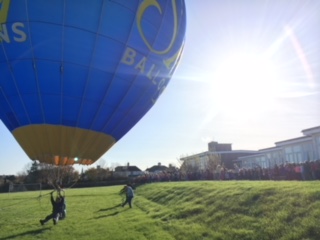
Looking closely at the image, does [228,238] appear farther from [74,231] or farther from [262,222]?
[74,231]

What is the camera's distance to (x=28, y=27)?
1239cm

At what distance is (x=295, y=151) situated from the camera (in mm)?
50156

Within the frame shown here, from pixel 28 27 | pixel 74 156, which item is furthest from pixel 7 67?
pixel 74 156

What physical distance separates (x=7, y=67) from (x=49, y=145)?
2992 millimetres

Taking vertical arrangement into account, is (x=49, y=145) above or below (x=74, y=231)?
above

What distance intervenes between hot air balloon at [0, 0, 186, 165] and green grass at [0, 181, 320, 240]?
4569 millimetres

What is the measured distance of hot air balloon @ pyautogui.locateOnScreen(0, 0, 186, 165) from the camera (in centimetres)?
1244

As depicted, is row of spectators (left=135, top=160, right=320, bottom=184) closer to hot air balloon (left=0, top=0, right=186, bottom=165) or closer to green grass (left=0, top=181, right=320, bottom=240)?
green grass (left=0, top=181, right=320, bottom=240)

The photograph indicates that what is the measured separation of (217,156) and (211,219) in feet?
222

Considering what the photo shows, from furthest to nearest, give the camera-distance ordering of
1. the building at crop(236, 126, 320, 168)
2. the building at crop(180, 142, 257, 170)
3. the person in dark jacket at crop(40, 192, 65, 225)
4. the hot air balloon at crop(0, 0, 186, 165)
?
the building at crop(180, 142, 257, 170), the building at crop(236, 126, 320, 168), the person in dark jacket at crop(40, 192, 65, 225), the hot air balloon at crop(0, 0, 186, 165)

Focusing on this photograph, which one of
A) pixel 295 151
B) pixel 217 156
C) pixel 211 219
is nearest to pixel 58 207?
pixel 211 219

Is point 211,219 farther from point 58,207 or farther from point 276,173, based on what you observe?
point 276,173

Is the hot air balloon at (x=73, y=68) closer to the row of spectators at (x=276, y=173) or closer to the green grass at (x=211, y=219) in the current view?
the green grass at (x=211, y=219)

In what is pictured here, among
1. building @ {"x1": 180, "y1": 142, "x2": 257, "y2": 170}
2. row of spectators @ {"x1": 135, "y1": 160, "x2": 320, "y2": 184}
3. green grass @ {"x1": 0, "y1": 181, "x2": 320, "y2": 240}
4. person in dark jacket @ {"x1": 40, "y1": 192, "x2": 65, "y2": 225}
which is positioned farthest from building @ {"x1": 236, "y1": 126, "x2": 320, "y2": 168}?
person in dark jacket @ {"x1": 40, "y1": 192, "x2": 65, "y2": 225}
